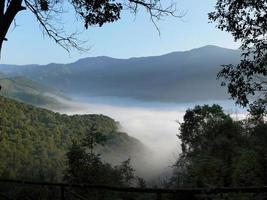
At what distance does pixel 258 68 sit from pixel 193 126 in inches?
562

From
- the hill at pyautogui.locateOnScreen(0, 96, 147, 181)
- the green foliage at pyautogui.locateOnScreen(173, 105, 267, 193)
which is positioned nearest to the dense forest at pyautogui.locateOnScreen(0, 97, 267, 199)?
the green foliage at pyautogui.locateOnScreen(173, 105, 267, 193)

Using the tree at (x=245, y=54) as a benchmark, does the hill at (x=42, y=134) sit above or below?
above

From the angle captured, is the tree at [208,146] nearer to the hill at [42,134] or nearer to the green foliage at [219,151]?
the green foliage at [219,151]

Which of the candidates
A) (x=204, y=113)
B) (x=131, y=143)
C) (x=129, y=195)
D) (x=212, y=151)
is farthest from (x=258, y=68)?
(x=131, y=143)

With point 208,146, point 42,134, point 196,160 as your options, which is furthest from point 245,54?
point 42,134

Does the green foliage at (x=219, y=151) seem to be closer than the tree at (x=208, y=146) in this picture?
Yes

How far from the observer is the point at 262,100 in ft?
41.4

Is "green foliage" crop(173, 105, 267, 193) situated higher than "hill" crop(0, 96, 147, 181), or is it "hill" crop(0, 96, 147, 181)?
"hill" crop(0, 96, 147, 181)

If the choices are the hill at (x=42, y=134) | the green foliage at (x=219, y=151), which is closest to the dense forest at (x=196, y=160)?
the green foliage at (x=219, y=151)

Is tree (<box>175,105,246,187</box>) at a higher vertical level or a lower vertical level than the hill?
lower

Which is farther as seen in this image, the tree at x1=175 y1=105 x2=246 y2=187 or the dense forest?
the tree at x1=175 y1=105 x2=246 y2=187

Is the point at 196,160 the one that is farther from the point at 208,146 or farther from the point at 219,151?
the point at 208,146

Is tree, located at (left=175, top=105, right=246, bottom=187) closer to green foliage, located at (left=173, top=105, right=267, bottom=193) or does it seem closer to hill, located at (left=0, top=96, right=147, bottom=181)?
green foliage, located at (left=173, top=105, right=267, bottom=193)

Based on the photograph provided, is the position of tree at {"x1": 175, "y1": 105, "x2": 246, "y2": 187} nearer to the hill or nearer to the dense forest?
the dense forest
